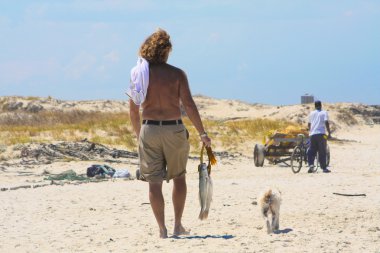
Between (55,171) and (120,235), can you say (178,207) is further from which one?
(55,171)

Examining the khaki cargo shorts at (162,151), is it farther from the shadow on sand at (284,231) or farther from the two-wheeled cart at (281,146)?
the two-wheeled cart at (281,146)

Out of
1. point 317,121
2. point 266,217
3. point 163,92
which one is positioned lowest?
point 266,217

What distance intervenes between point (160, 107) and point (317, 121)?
895 centimetres

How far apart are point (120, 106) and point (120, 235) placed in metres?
50.3

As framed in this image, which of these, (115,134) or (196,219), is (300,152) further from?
(115,134)

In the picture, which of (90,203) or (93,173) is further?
(93,173)

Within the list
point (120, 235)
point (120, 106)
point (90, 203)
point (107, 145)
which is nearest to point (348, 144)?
point (107, 145)

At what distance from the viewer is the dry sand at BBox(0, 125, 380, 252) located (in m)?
6.71

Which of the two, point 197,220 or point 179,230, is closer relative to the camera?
point 179,230

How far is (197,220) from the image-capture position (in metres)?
8.36

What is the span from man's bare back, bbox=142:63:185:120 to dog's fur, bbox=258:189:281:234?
56.0 inches

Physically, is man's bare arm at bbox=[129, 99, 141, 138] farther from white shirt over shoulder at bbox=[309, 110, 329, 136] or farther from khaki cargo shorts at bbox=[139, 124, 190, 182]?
white shirt over shoulder at bbox=[309, 110, 329, 136]

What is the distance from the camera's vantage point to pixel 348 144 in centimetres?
2864

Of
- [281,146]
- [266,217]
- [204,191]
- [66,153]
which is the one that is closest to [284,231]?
[266,217]
